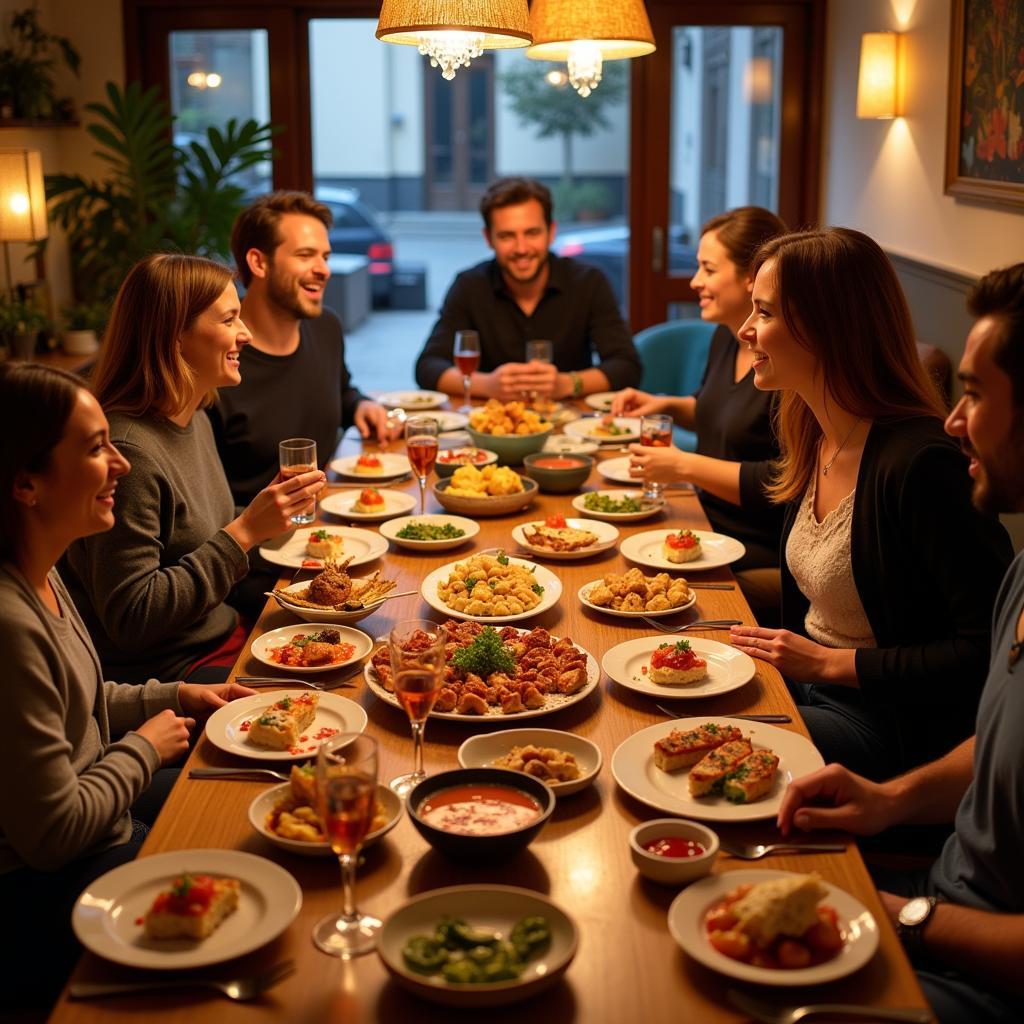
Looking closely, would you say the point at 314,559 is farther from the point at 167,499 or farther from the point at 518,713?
the point at 518,713

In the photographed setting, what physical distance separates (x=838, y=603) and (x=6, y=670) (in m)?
1.44

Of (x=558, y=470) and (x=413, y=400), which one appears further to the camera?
(x=413, y=400)

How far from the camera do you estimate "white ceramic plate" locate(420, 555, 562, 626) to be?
7.22ft

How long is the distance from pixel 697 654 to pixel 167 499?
1.09 meters

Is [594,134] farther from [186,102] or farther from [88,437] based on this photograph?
[88,437]

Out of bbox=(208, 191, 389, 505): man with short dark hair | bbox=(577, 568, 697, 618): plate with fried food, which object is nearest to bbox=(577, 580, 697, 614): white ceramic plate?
bbox=(577, 568, 697, 618): plate with fried food

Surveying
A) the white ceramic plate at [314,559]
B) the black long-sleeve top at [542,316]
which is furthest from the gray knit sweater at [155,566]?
the black long-sleeve top at [542,316]

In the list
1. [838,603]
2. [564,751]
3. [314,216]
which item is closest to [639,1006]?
[564,751]

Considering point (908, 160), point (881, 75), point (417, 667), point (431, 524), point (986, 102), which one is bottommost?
point (431, 524)

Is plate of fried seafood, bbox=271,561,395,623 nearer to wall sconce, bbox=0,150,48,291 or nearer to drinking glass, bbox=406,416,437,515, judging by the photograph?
drinking glass, bbox=406,416,437,515

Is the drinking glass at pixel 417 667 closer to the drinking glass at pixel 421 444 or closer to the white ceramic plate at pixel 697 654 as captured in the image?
the white ceramic plate at pixel 697 654

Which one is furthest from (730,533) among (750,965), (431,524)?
(750,965)

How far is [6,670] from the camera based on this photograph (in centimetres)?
154

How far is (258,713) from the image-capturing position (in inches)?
73.5
